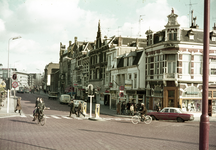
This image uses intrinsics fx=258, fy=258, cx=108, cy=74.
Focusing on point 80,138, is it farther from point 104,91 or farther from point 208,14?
point 104,91

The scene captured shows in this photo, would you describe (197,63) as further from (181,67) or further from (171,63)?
(171,63)

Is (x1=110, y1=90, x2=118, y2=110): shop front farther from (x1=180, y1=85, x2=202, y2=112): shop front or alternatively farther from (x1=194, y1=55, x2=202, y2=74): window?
(x1=194, y1=55, x2=202, y2=74): window

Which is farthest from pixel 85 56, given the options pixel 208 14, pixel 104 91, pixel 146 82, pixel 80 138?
pixel 208 14

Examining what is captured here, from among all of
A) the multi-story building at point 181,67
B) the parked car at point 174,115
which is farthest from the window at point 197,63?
the parked car at point 174,115

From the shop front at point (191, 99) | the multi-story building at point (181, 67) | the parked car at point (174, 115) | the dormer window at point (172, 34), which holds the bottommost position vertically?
the parked car at point (174, 115)

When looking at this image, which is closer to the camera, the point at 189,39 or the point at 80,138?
the point at 80,138

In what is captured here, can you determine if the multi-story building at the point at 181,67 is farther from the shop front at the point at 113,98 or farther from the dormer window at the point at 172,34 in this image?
the shop front at the point at 113,98

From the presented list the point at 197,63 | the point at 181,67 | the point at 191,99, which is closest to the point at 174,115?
the point at 191,99

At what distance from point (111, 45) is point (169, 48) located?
18.8m

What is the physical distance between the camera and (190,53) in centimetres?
3064

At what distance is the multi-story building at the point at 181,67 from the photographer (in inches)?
1197

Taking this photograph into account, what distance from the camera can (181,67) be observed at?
30391 mm

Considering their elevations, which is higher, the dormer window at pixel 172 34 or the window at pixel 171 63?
the dormer window at pixel 172 34

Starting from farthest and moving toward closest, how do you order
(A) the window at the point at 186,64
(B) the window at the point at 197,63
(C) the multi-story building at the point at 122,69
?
(C) the multi-story building at the point at 122,69 → (B) the window at the point at 197,63 → (A) the window at the point at 186,64
